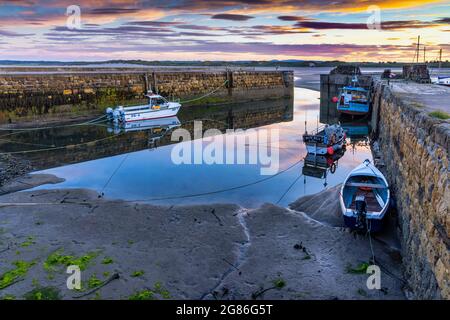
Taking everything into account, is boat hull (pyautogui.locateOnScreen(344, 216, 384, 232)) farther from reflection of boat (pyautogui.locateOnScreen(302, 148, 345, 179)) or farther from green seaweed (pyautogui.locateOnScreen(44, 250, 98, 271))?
reflection of boat (pyautogui.locateOnScreen(302, 148, 345, 179))

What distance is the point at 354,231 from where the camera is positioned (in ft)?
32.7

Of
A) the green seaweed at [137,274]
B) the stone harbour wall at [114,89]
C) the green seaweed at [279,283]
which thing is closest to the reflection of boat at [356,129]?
the stone harbour wall at [114,89]

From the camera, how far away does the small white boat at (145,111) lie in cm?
2950

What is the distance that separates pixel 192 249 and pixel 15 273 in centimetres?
373

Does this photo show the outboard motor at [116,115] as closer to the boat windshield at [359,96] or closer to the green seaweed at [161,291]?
the boat windshield at [359,96]

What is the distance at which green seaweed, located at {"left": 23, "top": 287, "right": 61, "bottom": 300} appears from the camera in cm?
720

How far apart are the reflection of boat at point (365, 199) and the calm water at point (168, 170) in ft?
7.48

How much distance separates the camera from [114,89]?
A: 33.7 meters

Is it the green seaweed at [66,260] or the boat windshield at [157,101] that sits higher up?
the boat windshield at [157,101]

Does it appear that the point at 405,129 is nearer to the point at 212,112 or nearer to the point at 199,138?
the point at 199,138

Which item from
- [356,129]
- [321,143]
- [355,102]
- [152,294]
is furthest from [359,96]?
[152,294]

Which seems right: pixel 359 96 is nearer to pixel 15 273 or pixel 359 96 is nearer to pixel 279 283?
pixel 279 283

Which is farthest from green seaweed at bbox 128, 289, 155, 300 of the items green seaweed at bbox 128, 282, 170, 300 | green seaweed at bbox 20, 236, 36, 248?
green seaweed at bbox 20, 236, 36, 248

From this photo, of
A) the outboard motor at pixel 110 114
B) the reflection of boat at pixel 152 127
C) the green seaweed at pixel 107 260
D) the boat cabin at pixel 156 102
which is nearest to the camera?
the green seaweed at pixel 107 260
